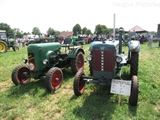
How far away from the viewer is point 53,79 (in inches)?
151

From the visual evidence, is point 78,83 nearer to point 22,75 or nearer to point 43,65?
point 43,65

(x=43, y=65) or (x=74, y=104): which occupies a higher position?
(x=43, y=65)

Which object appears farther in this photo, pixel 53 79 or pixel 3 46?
pixel 3 46

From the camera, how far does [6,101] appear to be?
3449 millimetres

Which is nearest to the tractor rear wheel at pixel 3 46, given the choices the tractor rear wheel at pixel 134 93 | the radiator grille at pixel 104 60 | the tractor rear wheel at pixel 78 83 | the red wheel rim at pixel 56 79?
the red wheel rim at pixel 56 79

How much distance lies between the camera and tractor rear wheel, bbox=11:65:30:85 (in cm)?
419

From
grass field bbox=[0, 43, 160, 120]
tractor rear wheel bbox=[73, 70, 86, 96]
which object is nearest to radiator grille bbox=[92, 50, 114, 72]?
tractor rear wheel bbox=[73, 70, 86, 96]

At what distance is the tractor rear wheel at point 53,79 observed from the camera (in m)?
3.57

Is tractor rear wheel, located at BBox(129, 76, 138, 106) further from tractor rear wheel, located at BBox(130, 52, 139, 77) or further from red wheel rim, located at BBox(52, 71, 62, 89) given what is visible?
red wheel rim, located at BBox(52, 71, 62, 89)

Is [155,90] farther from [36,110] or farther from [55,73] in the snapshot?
[36,110]

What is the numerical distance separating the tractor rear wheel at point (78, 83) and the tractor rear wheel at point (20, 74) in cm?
182

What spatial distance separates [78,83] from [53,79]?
909 millimetres

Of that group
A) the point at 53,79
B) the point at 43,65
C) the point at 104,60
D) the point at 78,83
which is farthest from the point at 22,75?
the point at 104,60

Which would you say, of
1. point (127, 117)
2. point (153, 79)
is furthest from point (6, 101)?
point (153, 79)
